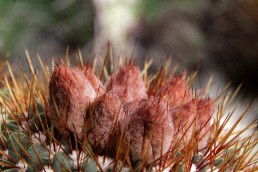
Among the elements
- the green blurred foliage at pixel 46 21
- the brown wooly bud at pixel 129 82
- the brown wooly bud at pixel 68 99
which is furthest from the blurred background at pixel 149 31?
the brown wooly bud at pixel 68 99

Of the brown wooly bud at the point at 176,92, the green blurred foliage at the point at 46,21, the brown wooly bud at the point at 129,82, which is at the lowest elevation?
the green blurred foliage at the point at 46,21

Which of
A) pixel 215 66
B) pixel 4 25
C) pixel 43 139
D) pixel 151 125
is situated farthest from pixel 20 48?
pixel 151 125

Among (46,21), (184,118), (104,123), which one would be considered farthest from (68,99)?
(46,21)

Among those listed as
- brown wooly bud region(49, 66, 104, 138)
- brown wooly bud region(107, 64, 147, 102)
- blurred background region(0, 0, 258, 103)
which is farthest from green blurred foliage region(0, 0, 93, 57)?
brown wooly bud region(49, 66, 104, 138)

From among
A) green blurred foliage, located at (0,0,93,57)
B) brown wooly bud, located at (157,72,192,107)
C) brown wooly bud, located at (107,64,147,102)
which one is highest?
brown wooly bud, located at (157,72,192,107)

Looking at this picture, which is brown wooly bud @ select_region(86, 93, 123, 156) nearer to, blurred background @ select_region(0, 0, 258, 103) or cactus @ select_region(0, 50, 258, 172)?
cactus @ select_region(0, 50, 258, 172)

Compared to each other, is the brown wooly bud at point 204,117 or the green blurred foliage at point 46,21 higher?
the brown wooly bud at point 204,117

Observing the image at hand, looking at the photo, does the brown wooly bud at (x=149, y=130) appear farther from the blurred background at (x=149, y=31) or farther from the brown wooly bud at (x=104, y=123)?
the blurred background at (x=149, y=31)

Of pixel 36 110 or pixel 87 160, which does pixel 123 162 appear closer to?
pixel 87 160
